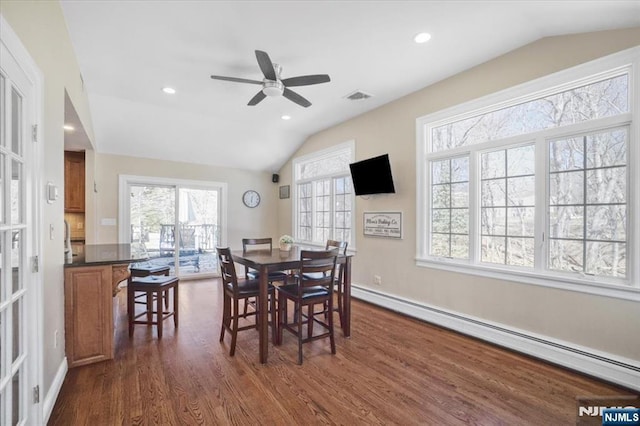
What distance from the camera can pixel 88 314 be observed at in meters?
2.58

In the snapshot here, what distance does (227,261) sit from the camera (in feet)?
9.66

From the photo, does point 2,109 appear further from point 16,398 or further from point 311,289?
point 311,289

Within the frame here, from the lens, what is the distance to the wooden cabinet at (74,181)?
5.02 meters

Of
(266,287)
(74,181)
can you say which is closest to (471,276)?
(266,287)

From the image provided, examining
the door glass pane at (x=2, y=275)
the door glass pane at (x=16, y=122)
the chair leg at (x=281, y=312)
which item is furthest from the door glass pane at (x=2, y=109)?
the chair leg at (x=281, y=312)

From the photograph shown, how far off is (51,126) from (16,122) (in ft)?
2.05

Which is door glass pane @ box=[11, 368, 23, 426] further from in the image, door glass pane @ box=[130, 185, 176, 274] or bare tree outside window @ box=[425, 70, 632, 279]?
door glass pane @ box=[130, 185, 176, 274]

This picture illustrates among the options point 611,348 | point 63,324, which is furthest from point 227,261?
point 611,348

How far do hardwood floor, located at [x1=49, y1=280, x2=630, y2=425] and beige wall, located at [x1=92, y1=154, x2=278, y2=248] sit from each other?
282 cm

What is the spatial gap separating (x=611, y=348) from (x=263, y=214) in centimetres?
589

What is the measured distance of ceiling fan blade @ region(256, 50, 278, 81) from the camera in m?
2.40

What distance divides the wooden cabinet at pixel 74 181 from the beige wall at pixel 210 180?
0.99 ft

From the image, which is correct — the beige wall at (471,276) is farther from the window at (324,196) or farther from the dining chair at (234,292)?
the dining chair at (234,292)

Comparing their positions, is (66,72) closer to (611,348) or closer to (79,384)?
(79,384)
